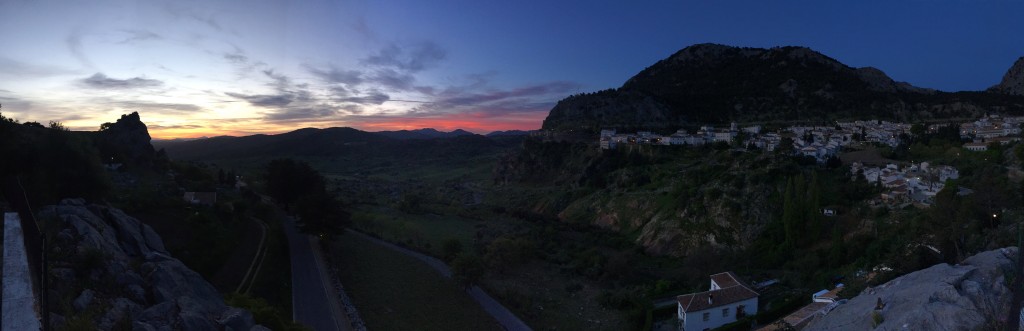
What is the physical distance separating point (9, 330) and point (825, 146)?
63529mm

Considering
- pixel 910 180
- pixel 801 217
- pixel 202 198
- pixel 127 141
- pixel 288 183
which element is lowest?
pixel 801 217

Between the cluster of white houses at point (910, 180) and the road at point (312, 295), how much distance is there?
35.0 meters

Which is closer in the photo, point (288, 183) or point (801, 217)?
point (801, 217)

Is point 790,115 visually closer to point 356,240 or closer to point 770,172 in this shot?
point 770,172

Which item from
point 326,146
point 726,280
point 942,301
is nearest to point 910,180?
point 726,280

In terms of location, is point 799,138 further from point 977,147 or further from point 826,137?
point 977,147

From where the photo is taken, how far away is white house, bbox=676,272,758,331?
69.0 feet

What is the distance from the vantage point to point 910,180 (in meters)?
33.8

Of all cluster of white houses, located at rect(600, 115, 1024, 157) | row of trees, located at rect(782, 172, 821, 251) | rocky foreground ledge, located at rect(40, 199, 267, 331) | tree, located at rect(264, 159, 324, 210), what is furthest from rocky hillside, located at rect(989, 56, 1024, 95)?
rocky foreground ledge, located at rect(40, 199, 267, 331)

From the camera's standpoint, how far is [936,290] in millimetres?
11117

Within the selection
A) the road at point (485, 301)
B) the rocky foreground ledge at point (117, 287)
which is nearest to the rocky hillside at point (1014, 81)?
the road at point (485, 301)

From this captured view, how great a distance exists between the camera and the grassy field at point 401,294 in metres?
21.6

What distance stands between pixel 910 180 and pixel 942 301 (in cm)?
3043

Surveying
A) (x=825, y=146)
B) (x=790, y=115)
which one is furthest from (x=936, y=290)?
(x=790, y=115)
